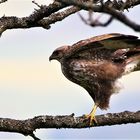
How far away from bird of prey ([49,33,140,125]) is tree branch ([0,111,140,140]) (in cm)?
125

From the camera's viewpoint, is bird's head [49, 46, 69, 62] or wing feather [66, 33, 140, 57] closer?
wing feather [66, 33, 140, 57]

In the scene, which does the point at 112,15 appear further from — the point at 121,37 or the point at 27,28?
the point at 27,28

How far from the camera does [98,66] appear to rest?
26.6ft

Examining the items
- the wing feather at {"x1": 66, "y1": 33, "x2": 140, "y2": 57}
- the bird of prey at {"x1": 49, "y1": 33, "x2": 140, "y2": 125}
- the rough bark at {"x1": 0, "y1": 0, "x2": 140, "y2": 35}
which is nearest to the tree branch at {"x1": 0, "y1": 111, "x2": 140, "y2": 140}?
the wing feather at {"x1": 66, "y1": 33, "x2": 140, "y2": 57}

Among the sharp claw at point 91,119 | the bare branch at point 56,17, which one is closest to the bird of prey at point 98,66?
the bare branch at point 56,17

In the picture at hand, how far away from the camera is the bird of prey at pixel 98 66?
26.1 ft

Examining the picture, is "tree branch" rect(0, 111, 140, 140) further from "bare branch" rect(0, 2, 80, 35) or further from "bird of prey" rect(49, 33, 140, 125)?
"bare branch" rect(0, 2, 80, 35)

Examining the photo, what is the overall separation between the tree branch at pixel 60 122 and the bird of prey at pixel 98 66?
4.10 feet

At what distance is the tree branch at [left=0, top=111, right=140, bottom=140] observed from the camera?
6273mm

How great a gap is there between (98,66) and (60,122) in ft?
5.96

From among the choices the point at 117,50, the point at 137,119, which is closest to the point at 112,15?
the point at 137,119

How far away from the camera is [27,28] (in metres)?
8.05

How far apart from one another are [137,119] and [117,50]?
1897 mm

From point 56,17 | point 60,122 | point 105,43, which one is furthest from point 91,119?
point 56,17
